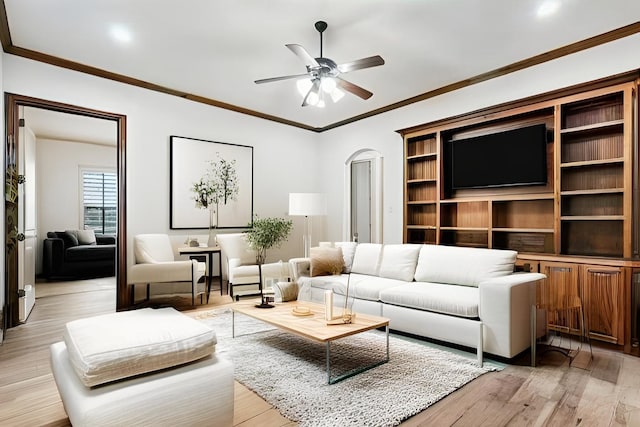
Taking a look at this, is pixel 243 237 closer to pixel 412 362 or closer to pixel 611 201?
pixel 412 362

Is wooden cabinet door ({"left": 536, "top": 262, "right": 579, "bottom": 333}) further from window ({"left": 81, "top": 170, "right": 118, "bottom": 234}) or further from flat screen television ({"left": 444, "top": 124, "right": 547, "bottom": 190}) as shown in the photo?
window ({"left": 81, "top": 170, "right": 118, "bottom": 234})

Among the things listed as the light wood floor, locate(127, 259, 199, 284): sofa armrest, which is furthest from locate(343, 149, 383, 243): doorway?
the light wood floor

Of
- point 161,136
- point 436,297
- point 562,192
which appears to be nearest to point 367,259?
point 436,297

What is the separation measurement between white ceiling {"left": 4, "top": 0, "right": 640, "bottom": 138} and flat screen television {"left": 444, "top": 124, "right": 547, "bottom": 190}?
0.79m

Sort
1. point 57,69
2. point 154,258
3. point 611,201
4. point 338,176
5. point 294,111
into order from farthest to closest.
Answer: point 338,176
point 294,111
point 154,258
point 57,69
point 611,201

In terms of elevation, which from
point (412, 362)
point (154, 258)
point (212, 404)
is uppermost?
point (154, 258)

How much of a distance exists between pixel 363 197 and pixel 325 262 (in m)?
2.03

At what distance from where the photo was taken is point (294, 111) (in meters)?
5.85

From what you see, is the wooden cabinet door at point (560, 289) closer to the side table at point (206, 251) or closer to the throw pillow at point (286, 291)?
the throw pillow at point (286, 291)

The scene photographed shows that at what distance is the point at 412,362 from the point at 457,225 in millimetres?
2489

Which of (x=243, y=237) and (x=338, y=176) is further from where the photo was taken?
(x=338, y=176)

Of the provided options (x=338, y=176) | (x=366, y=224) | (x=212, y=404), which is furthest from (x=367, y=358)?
(x=338, y=176)

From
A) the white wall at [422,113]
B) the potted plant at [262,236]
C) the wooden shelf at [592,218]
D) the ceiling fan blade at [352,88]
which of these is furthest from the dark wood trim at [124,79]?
the wooden shelf at [592,218]

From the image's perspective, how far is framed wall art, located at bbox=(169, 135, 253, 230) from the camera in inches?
200
